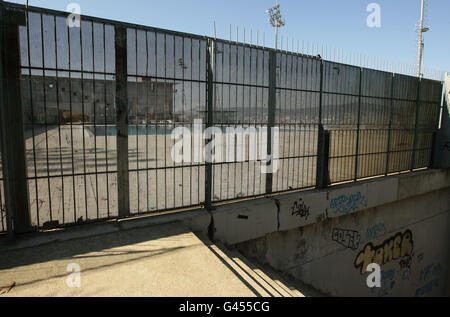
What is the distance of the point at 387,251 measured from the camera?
786 cm

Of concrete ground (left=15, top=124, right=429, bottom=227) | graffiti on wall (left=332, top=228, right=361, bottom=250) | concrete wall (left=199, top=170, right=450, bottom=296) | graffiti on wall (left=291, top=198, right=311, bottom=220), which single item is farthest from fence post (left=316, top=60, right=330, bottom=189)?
graffiti on wall (left=332, top=228, right=361, bottom=250)

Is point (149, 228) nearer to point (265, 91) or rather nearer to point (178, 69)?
point (178, 69)

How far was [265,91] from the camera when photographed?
5.17 m

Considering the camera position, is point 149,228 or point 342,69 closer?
point 149,228

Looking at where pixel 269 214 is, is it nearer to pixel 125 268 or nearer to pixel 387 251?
pixel 125 268

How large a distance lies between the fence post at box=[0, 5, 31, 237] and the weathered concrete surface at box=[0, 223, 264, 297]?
0.57m

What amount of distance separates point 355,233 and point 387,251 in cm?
173

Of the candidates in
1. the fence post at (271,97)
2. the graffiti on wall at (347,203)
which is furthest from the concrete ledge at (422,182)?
the fence post at (271,97)

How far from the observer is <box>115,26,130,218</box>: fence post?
3785 millimetres

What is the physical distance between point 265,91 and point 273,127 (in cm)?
68

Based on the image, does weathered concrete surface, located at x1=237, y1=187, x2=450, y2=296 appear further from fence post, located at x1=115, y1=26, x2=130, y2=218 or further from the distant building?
the distant building

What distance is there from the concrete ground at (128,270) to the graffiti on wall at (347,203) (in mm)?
3583

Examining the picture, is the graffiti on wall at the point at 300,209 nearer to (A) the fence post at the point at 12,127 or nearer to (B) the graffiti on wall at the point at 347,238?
(B) the graffiti on wall at the point at 347,238
